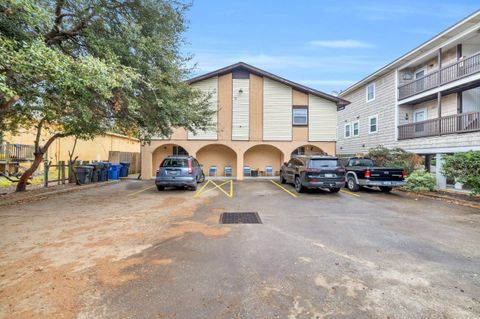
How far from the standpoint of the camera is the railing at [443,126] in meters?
12.6

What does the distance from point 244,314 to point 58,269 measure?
2.94m

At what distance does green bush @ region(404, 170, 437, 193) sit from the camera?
12.1 m

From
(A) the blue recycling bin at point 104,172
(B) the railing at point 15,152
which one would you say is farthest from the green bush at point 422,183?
(B) the railing at point 15,152

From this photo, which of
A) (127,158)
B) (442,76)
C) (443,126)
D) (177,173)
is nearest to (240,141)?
(177,173)

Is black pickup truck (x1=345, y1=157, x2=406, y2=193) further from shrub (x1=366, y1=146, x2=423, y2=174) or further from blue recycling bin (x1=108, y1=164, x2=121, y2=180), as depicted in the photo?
blue recycling bin (x1=108, y1=164, x2=121, y2=180)

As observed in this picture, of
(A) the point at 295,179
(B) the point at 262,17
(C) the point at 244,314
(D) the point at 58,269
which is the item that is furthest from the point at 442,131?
(D) the point at 58,269

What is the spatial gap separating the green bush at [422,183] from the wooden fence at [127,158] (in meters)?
20.6

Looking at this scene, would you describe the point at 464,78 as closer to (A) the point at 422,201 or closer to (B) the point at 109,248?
(A) the point at 422,201

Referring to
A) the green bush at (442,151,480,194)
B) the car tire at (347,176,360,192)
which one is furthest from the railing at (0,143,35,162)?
the green bush at (442,151,480,194)

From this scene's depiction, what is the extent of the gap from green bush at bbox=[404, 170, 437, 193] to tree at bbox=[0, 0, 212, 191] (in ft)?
37.0

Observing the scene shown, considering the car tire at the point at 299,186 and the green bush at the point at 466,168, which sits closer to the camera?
the green bush at the point at 466,168

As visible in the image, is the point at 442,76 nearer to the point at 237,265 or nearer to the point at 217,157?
the point at 217,157

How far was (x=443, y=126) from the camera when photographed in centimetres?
1395

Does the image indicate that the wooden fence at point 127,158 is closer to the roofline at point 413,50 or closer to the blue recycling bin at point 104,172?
the blue recycling bin at point 104,172
